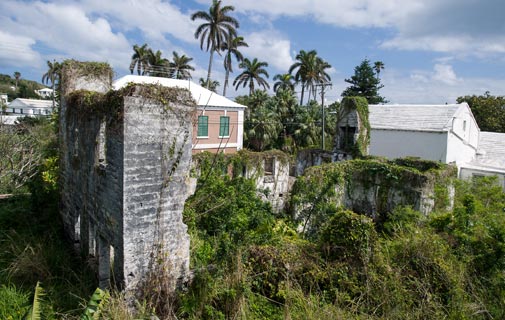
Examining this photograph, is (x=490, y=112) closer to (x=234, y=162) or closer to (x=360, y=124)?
(x=360, y=124)

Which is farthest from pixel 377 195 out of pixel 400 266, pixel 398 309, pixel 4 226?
pixel 4 226

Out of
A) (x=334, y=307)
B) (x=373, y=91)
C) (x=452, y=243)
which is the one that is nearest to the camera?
(x=334, y=307)

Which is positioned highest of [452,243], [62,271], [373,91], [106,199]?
[373,91]

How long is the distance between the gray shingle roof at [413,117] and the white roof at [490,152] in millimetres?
4027

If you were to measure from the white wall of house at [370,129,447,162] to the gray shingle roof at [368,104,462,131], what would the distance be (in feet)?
1.15

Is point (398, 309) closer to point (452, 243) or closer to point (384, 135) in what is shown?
point (452, 243)

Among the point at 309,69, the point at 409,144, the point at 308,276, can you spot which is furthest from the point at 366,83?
the point at 308,276

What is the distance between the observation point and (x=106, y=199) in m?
6.28

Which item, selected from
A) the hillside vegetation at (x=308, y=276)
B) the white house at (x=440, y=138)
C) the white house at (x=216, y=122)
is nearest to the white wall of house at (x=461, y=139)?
the white house at (x=440, y=138)

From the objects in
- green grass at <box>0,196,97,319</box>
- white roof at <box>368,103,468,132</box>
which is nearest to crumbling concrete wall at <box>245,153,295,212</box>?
green grass at <box>0,196,97,319</box>

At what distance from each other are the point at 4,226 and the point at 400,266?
1024 centimetres

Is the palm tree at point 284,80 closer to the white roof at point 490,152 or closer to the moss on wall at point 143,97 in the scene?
the white roof at point 490,152

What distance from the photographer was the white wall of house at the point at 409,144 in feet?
66.8

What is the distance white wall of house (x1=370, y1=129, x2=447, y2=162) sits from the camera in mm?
20358
